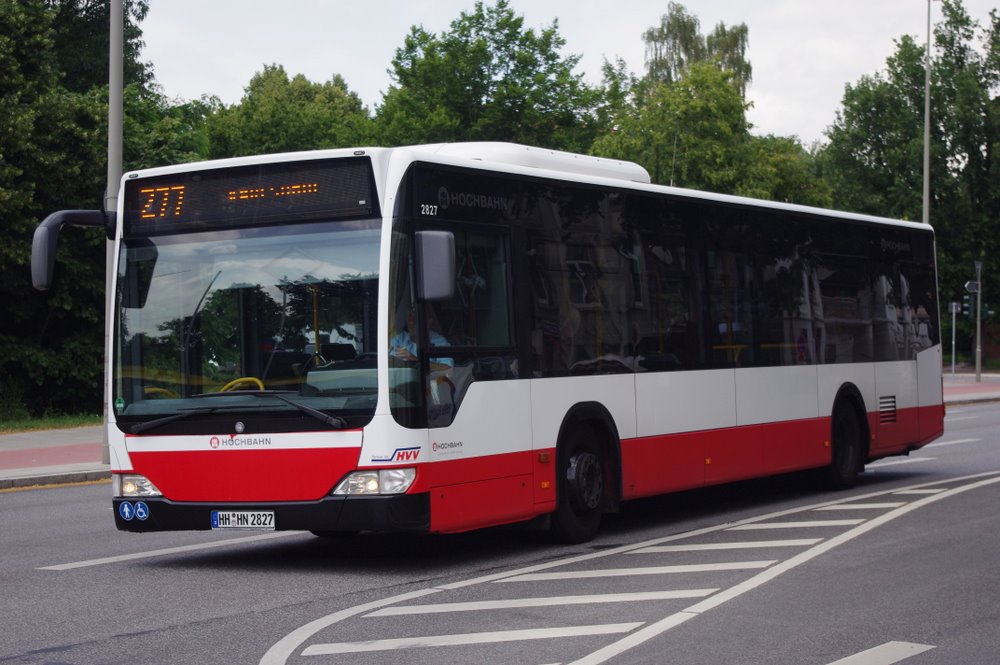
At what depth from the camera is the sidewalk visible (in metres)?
19.2

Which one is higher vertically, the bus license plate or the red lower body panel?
the red lower body panel

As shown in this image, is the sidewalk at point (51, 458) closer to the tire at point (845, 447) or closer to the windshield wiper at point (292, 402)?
the windshield wiper at point (292, 402)

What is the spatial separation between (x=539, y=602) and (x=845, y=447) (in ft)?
29.2

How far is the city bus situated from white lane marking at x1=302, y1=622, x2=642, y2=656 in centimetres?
217

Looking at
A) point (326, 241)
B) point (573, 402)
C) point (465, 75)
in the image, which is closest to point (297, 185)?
point (326, 241)

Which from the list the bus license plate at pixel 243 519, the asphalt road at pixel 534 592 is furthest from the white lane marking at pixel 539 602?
the bus license plate at pixel 243 519

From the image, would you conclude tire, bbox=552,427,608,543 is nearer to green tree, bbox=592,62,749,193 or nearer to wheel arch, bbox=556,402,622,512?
wheel arch, bbox=556,402,622,512

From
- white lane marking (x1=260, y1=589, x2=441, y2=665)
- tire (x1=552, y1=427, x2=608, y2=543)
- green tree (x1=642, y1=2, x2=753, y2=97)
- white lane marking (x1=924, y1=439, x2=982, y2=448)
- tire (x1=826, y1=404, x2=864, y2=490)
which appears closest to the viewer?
white lane marking (x1=260, y1=589, x2=441, y2=665)

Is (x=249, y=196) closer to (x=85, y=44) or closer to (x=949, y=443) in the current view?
(x=949, y=443)

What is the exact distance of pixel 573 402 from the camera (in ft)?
38.1

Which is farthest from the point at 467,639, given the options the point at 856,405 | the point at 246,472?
the point at 856,405

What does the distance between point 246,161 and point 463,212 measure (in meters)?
1.64

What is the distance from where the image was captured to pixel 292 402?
998 cm

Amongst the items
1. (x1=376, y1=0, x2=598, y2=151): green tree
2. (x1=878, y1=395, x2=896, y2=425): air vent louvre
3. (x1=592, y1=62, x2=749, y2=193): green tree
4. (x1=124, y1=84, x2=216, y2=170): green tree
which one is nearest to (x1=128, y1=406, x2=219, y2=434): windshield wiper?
(x1=878, y1=395, x2=896, y2=425): air vent louvre
